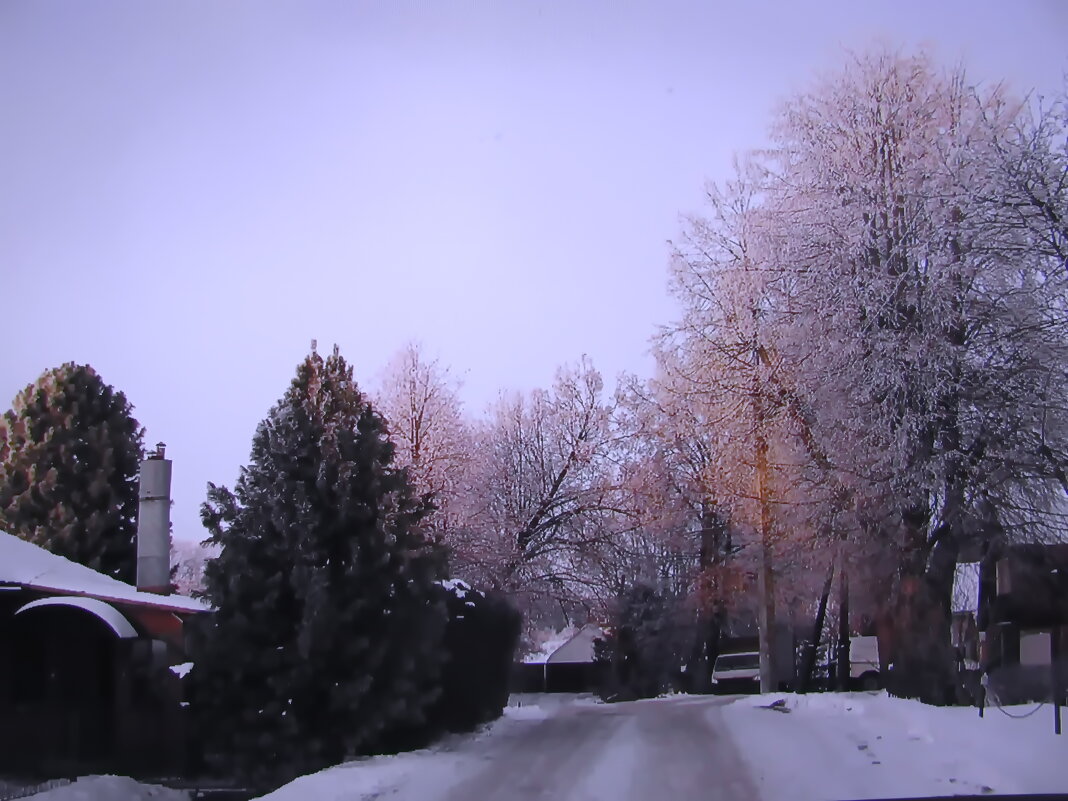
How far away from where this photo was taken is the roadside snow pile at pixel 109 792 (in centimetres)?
1504

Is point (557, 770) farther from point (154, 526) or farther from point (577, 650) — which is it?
point (577, 650)

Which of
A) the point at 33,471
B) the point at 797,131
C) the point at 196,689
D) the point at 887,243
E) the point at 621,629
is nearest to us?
the point at 196,689

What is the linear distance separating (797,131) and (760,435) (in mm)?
6264

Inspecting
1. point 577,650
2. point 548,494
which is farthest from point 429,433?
point 577,650

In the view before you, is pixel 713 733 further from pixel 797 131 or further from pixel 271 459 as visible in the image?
pixel 797 131

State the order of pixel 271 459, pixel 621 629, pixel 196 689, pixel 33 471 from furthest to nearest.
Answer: pixel 621 629 → pixel 33 471 → pixel 271 459 → pixel 196 689

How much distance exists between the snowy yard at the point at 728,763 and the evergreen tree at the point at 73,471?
16.8 meters

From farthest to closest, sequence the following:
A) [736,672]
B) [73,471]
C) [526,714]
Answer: [736,672] < [73,471] < [526,714]

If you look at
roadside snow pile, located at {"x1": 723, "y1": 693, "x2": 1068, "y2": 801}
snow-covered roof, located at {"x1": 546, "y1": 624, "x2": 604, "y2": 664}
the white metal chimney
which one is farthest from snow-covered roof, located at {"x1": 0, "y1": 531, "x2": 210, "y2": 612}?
snow-covered roof, located at {"x1": 546, "y1": 624, "x2": 604, "y2": 664}

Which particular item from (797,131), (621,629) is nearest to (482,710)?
(797,131)

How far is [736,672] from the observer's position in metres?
51.2

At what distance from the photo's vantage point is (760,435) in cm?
2388

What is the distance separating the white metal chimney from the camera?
27.9 meters

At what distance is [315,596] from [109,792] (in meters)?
4.58
